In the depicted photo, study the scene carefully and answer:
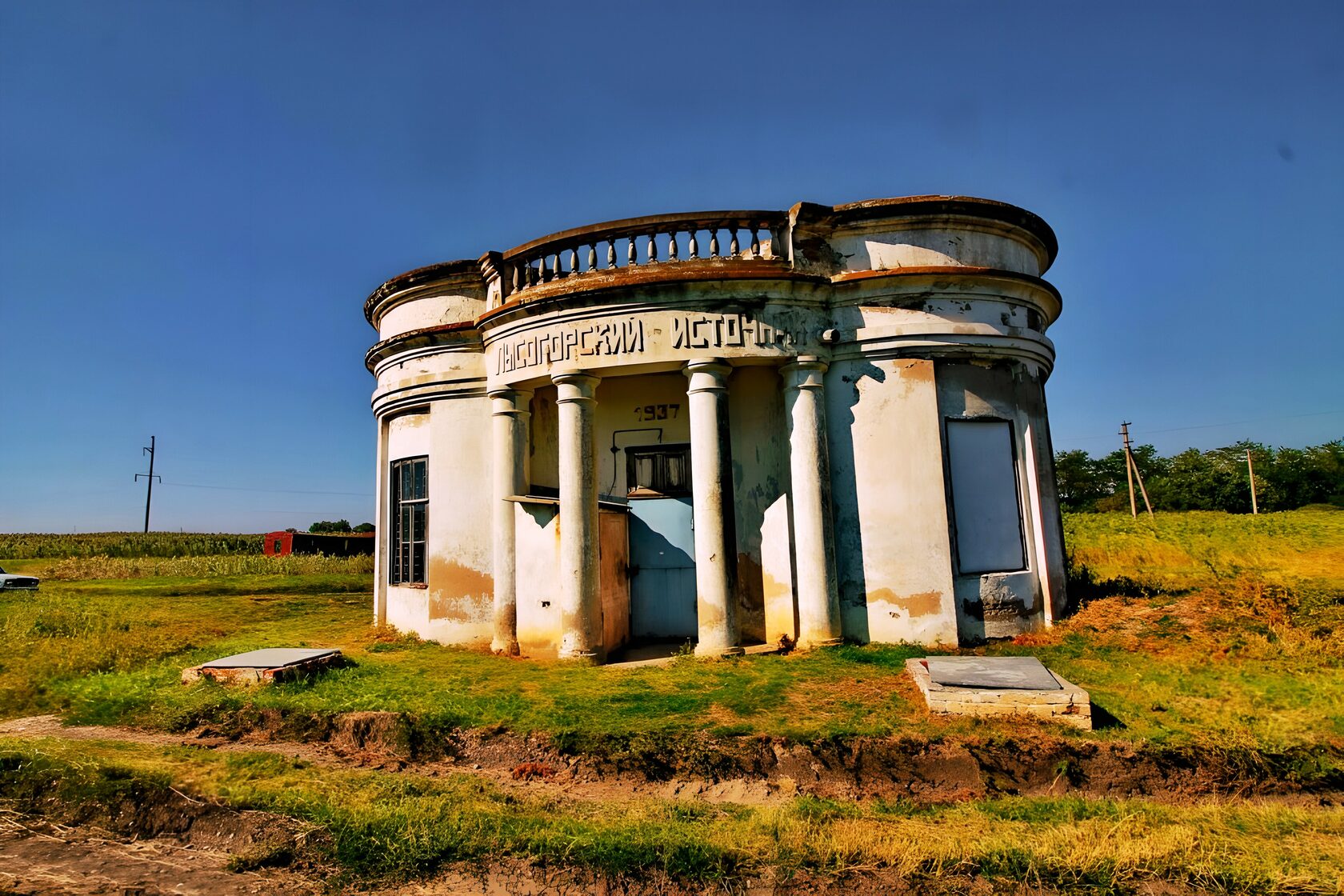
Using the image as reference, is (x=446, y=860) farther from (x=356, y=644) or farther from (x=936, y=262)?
(x=936, y=262)

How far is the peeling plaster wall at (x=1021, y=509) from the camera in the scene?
8844 mm

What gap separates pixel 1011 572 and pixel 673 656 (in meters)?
4.53

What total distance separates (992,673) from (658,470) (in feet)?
18.3

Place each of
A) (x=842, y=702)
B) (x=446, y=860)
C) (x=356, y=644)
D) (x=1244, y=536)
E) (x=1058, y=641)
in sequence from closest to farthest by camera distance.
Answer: (x=446, y=860)
(x=842, y=702)
(x=1058, y=641)
(x=356, y=644)
(x=1244, y=536)

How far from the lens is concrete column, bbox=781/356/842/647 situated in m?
8.67

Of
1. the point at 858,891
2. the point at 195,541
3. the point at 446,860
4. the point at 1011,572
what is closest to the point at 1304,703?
the point at 1011,572

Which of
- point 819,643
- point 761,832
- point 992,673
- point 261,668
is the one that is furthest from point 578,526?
point 761,832

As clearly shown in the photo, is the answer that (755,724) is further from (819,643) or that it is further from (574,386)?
(574,386)

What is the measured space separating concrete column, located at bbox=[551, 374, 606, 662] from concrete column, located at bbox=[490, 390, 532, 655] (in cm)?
113

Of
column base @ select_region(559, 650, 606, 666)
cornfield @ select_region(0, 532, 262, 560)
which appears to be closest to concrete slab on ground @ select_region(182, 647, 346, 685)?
column base @ select_region(559, 650, 606, 666)

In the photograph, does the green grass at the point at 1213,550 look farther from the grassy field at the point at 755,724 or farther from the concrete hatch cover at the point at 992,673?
the concrete hatch cover at the point at 992,673

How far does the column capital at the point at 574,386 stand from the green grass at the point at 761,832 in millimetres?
5050

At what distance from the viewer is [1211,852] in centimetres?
379

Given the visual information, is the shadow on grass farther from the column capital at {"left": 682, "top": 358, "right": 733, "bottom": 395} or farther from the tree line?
the tree line
